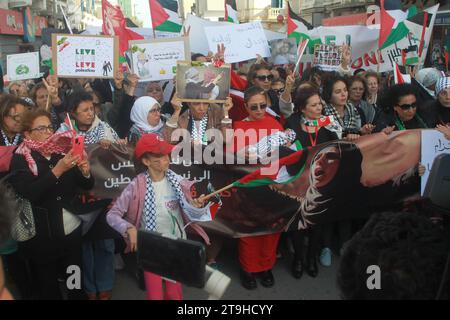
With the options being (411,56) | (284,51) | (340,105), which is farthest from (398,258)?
(284,51)

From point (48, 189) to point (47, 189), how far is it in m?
0.03

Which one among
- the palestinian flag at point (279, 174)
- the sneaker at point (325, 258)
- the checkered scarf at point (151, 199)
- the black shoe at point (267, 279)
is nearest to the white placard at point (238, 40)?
the palestinian flag at point (279, 174)

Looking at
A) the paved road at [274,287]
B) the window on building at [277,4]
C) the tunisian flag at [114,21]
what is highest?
the window on building at [277,4]

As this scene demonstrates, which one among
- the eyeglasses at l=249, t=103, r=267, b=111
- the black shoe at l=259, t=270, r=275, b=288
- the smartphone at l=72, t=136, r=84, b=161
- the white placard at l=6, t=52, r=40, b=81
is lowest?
the black shoe at l=259, t=270, r=275, b=288

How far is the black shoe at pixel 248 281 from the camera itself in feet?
12.1

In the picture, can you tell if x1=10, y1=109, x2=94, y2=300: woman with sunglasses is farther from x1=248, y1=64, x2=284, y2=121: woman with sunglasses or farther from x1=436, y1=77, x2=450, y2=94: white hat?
x1=436, y1=77, x2=450, y2=94: white hat

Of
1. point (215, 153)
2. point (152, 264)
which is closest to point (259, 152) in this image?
point (215, 153)

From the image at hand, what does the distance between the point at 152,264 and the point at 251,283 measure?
2.16m

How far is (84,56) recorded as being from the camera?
4.93 metres

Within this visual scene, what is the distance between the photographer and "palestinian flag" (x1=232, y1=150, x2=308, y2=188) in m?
3.48

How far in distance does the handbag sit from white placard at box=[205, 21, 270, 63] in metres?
4.05

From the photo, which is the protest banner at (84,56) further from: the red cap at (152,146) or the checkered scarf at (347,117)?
the checkered scarf at (347,117)

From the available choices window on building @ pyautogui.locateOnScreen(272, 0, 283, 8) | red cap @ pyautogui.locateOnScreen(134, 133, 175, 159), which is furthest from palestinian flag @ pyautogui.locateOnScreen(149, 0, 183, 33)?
window on building @ pyautogui.locateOnScreen(272, 0, 283, 8)

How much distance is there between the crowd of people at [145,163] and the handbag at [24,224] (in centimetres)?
3
